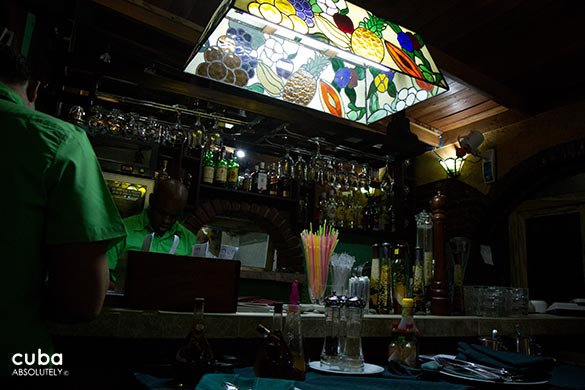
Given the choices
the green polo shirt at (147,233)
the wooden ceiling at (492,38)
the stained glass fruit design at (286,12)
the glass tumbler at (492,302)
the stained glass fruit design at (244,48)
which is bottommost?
the glass tumbler at (492,302)

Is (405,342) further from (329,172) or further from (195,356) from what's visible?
(329,172)

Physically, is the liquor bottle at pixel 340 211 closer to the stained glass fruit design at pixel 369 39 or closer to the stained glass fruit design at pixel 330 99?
the stained glass fruit design at pixel 330 99

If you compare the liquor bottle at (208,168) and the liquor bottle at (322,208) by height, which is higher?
the liquor bottle at (208,168)

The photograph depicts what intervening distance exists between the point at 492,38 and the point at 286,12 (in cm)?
244

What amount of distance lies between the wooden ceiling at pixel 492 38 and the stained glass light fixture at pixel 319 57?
499mm

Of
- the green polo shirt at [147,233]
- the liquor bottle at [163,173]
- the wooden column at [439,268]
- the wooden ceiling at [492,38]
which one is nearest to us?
the wooden column at [439,268]

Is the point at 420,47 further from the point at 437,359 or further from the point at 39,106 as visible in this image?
the point at 39,106

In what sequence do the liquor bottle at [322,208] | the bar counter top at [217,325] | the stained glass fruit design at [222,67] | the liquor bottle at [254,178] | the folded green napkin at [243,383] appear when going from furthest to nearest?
the liquor bottle at [322,208] → the liquor bottle at [254,178] → the stained glass fruit design at [222,67] → the bar counter top at [217,325] → the folded green napkin at [243,383]

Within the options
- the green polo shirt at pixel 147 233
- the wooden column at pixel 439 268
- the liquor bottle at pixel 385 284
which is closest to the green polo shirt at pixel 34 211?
the liquor bottle at pixel 385 284

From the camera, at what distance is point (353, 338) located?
145 cm

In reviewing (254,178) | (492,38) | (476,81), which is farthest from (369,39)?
(254,178)

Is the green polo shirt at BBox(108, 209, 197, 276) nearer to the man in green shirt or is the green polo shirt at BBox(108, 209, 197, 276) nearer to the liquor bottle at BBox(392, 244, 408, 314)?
the liquor bottle at BBox(392, 244, 408, 314)

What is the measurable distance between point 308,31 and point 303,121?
4.40 feet

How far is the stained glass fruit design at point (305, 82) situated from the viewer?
2370 millimetres
